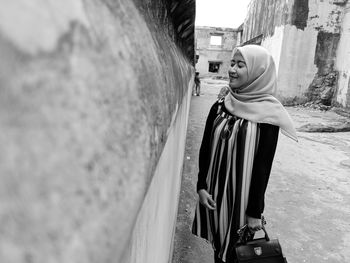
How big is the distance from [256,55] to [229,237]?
97 centimetres

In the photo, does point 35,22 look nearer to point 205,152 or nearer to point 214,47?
point 205,152

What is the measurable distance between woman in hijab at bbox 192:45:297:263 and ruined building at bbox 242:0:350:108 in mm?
10860

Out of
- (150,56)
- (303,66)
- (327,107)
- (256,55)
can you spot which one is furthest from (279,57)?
(150,56)

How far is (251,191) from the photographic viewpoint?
1642 mm

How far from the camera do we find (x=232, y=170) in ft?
5.43

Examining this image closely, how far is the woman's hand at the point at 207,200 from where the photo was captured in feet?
5.89

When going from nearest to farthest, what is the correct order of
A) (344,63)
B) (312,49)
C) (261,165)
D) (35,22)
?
1. (35,22)
2. (261,165)
3. (344,63)
4. (312,49)

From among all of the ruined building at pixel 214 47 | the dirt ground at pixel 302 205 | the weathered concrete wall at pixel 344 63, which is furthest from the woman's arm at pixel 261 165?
the ruined building at pixel 214 47

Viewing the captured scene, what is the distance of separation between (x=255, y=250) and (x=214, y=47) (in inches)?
1249

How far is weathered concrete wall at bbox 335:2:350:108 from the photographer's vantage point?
35.5 feet

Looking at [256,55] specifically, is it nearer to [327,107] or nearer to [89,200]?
[89,200]

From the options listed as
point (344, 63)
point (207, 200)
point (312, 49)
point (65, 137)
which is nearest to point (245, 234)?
point (207, 200)

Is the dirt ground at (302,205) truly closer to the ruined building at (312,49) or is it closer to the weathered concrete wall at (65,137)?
the weathered concrete wall at (65,137)

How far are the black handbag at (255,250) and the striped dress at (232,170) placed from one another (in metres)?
0.05
